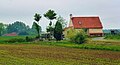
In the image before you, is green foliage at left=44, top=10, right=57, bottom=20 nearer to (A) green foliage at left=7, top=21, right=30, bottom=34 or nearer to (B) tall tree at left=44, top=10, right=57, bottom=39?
(B) tall tree at left=44, top=10, right=57, bottom=39

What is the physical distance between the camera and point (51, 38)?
7506cm

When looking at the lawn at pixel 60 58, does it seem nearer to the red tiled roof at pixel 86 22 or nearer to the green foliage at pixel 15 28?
the red tiled roof at pixel 86 22

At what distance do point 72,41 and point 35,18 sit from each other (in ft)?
95.3

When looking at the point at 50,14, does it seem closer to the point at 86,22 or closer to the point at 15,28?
the point at 86,22

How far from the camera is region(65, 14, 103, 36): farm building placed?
79938 millimetres

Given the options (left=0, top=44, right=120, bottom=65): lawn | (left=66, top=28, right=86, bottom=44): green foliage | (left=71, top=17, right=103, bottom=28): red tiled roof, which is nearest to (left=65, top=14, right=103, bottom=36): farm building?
(left=71, top=17, right=103, bottom=28): red tiled roof

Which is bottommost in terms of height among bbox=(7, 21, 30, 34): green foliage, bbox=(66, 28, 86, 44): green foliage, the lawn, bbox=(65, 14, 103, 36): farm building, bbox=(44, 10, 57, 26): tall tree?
the lawn

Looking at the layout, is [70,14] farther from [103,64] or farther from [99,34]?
[103,64]

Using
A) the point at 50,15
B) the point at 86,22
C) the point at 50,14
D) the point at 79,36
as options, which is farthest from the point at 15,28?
the point at 79,36

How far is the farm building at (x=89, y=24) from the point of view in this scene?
79.9 metres

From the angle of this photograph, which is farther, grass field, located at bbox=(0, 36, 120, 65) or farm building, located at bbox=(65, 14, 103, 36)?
farm building, located at bbox=(65, 14, 103, 36)

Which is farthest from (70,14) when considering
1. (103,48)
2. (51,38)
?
(103,48)

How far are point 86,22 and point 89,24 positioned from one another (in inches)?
35.9

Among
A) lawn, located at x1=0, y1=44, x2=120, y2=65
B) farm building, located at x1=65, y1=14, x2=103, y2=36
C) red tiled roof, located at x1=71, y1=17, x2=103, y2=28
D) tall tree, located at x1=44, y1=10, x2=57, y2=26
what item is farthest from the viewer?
red tiled roof, located at x1=71, y1=17, x2=103, y2=28
